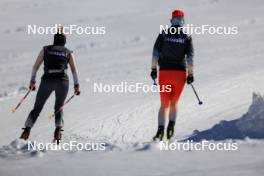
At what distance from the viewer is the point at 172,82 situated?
32.2 ft

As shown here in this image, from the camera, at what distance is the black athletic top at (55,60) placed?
395 inches

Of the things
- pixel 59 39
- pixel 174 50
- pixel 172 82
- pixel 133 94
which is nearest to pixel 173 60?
pixel 174 50

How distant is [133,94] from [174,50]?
6.56m

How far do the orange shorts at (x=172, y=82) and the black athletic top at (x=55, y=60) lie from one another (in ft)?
4.97

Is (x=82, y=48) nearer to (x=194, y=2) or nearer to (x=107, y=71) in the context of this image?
(x=107, y=71)

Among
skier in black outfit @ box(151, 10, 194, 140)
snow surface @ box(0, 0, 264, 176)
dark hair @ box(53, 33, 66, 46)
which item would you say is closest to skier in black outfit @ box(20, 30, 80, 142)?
dark hair @ box(53, 33, 66, 46)

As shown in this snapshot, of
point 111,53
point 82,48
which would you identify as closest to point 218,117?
point 111,53

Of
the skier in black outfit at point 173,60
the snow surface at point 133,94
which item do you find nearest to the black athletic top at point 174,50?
the skier in black outfit at point 173,60

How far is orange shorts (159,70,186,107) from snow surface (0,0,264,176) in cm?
102

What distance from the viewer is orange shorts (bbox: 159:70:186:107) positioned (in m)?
9.84

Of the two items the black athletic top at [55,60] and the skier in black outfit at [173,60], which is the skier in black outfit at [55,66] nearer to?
the black athletic top at [55,60]

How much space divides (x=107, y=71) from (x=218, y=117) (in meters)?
7.70

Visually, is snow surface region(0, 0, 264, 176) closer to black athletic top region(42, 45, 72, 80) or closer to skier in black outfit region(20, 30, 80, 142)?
skier in black outfit region(20, 30, 80, 142)

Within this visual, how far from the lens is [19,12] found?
35.9 meters
